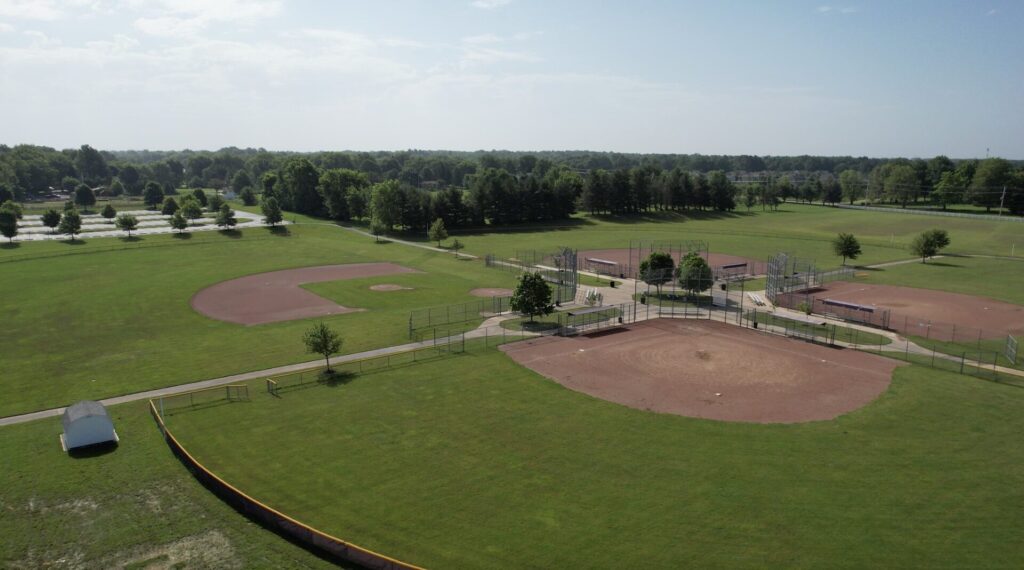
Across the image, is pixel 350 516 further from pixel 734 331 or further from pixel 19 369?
pixel 734 331

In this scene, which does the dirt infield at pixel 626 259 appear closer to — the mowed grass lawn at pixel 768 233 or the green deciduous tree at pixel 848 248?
the mowed grass lawn at pixel 768 233

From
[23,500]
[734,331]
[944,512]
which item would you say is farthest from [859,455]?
[23,500]

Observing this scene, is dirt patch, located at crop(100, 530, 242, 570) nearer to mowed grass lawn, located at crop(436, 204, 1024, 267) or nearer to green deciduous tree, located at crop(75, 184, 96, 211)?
mowed grass lawn, located at crop(436, 204, 1024, 267)

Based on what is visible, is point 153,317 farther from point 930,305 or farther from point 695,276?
point 930,305

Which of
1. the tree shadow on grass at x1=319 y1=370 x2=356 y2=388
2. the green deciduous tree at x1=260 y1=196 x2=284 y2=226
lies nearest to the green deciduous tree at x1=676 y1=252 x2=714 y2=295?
the tree shadow on grass at x1=319 y1=370 x2=356 y2=388

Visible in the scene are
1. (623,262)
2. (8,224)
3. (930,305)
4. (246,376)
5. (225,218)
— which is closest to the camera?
(246,376)

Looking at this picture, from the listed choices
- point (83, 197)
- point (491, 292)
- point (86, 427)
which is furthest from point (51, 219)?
point (86, 427)

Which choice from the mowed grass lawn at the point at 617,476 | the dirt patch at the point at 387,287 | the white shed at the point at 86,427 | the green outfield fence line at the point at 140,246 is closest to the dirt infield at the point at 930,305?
the mowed grass lawn at the point at 617,476
